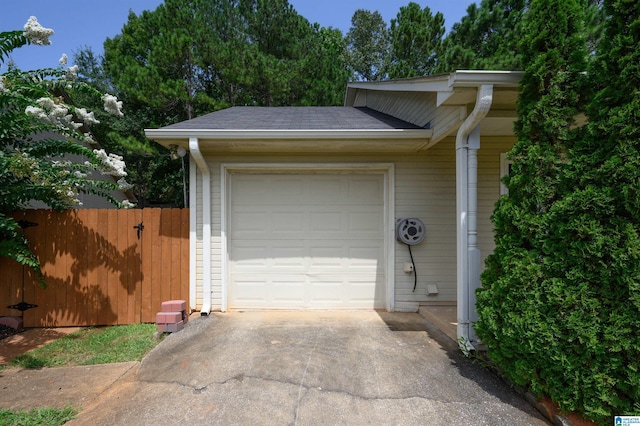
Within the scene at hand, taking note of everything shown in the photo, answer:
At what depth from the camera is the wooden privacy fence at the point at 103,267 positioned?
153 inches

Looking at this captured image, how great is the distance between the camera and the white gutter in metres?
2.92

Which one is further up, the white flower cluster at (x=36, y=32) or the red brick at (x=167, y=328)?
the white flower cluster at (x=36, y=32)

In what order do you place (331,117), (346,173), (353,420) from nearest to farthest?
(353,420) < (346,173) < (331,117)

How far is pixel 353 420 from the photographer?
6.55 ft

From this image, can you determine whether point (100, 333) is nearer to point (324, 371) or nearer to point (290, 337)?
point (290, 337)

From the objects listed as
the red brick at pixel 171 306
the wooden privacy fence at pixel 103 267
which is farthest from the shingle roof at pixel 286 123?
the red brick at pixel 171 306

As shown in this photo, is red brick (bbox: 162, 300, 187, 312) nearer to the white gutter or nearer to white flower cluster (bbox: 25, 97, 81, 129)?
the white gutter

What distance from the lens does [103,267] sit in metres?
3.93

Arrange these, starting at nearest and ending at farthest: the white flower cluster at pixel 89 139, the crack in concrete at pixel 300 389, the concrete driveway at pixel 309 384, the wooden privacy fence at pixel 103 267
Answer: the concrete driveway at pixel 309 384, the crack in concrete at pixel 300 389, the wooden privacy fence at pixel 103 267, the white flower cluster at pixel 89 139

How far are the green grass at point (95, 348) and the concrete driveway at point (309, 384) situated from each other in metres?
0.36

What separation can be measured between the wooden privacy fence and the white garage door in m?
0.78

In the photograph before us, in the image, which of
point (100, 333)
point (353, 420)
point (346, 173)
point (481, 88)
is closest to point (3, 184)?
point (100, 333)

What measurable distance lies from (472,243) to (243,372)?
8.03 feet

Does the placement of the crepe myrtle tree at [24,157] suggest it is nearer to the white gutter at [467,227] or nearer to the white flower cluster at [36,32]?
the white flower cluster at [36,32]
